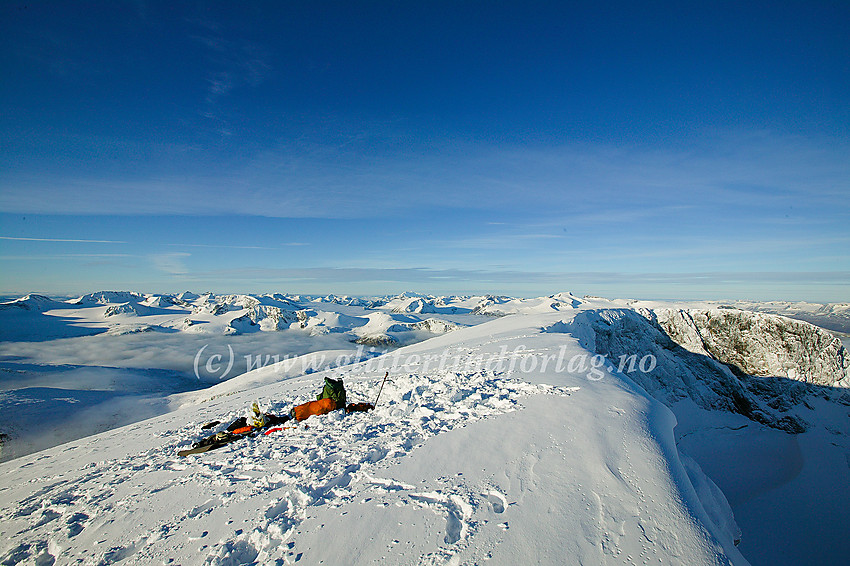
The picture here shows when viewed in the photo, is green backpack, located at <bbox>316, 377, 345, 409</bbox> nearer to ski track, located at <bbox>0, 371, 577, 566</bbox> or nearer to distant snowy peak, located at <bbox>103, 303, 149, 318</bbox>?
ski track, located at <bbox>0, 371, 577, 566</bbox>

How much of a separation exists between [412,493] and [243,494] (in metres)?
2.80

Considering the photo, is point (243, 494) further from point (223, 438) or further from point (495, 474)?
point (495, 474)

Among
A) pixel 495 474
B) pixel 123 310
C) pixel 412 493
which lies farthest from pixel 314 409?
pixel 123 310

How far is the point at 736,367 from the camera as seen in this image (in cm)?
1803

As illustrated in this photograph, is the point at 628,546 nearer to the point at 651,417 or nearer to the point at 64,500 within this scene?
the point at 651,417

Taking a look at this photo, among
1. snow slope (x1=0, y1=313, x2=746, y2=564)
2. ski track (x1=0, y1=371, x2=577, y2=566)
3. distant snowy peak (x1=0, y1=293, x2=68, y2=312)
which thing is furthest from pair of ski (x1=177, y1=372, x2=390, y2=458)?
distant snowy peak (x1=0, y1=293, x2=68, y2=312)

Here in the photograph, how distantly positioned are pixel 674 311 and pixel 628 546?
21.4m

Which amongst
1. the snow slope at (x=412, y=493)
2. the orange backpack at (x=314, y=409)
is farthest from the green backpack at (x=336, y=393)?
the snow slope at (x=412, y=493)

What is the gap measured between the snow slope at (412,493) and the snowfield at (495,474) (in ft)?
0.11

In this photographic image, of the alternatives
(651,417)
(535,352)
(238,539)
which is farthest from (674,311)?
(238,539)

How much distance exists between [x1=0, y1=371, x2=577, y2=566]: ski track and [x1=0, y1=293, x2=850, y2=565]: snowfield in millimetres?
33

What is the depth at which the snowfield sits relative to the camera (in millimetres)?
4203

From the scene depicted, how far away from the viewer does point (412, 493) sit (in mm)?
5043

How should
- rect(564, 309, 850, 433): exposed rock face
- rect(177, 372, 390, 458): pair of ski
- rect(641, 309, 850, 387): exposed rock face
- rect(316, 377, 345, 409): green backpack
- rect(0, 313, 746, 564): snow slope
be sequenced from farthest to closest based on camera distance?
rect(564, 309, 850, 433): exposed rock face
rect(641, 309, 850, 387): exposed rock face
rect(316, 377, 345, 409): green backpack
rect(177, 372, 390, 458): pair of ski
rect(0, 313, 746, 564): snow slope
